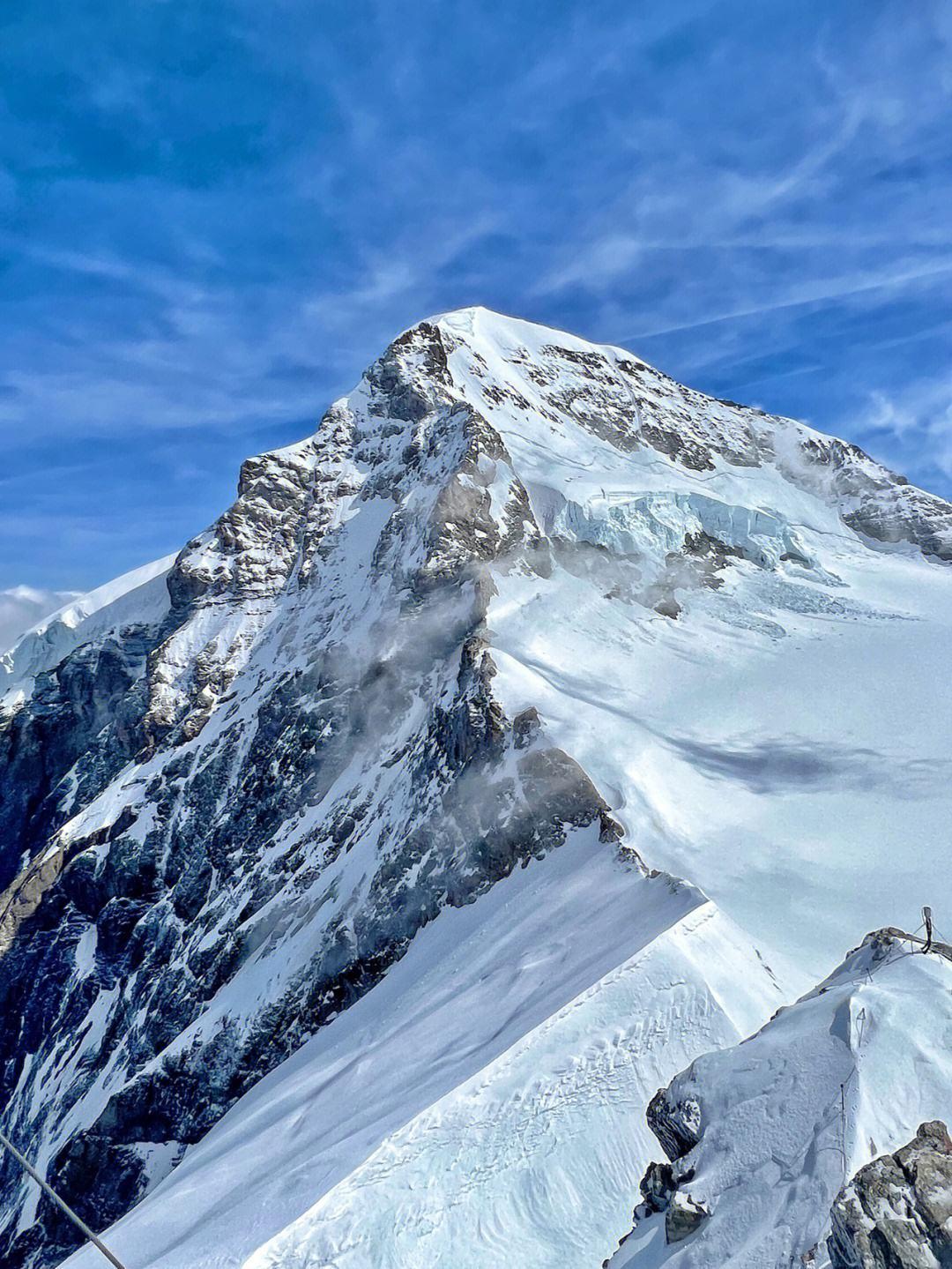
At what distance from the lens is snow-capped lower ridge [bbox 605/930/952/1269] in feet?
36.4

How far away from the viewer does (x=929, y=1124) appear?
12297 millimetres

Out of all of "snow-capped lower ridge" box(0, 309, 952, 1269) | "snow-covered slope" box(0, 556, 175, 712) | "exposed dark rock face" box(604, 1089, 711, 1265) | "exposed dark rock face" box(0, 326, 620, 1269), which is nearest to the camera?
"exposed dark rock face" box(604, 1089, 711, 1265)

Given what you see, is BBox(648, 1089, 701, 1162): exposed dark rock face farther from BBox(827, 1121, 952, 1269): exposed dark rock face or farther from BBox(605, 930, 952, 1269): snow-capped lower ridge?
BBox(827, 1121, 952, 1269): exposed dark rock face

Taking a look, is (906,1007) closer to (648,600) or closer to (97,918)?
(648,600)

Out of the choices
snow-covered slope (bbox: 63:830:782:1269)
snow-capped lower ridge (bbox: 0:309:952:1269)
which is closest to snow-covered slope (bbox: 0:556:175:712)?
snow-capped lower ridge (bbox: 0:309:952:1269)

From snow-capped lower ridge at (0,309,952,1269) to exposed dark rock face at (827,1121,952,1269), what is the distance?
152cm

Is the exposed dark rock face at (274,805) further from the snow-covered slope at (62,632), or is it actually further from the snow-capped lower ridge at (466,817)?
the snow-covered slope at (62,632)

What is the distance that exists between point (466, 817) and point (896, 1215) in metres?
37.3

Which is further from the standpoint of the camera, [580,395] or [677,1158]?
[580,395]

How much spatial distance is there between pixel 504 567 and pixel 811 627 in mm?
25815

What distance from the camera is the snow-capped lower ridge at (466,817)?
25312 millimetres

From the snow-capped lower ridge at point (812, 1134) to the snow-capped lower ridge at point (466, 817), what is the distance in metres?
0.33

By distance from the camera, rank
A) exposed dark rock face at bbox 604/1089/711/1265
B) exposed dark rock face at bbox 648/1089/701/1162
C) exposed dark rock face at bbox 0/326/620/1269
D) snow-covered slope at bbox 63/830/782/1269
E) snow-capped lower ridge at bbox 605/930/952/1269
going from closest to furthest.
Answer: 1. snow-capped lower ridge at bbox 605/930/952/1269
2. exposed dark rock face at bbox 604/1089/711/1265
3. exposed dark rock face at bbox 648/1089/701/1162
4. snow-covered slope at bbox 63/830/782/1269
5. exposed dark rock face at bbox 0/326/620/1269

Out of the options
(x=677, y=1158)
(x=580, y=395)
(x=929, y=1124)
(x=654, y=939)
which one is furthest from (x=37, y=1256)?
(x=580, y=395)
